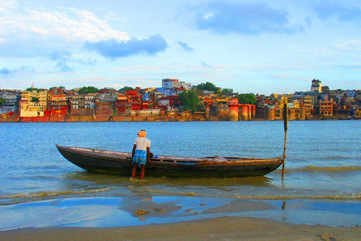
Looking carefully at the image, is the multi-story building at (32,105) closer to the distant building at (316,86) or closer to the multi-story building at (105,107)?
the multi-story building at (105,107)

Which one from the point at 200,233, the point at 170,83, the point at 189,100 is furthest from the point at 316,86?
the point at 200,233

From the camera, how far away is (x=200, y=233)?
6.97m

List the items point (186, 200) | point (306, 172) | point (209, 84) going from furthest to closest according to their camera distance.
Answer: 1. point (209, 84)
2. point (306, 172)
3. point (186, 200)

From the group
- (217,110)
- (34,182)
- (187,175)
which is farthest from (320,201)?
(217,110)

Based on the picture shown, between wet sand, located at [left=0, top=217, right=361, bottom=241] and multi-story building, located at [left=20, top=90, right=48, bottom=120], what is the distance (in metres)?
143

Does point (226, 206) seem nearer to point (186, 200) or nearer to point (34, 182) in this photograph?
point (186, 200)

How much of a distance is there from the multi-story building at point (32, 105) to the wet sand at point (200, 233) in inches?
5649

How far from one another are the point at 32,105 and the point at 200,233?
480 ft

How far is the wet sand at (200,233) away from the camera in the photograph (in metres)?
6.64

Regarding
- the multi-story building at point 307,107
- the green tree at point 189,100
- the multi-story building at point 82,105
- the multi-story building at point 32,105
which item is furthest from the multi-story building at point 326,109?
the multi-story building at point 32,105

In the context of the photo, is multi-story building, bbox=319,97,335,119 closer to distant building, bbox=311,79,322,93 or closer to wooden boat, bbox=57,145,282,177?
distant building, bbox=311,79,322,93

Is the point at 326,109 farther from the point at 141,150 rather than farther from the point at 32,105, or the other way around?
the point at 141,150

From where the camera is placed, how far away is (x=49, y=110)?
470 ft

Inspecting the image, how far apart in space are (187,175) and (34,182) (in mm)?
5665
